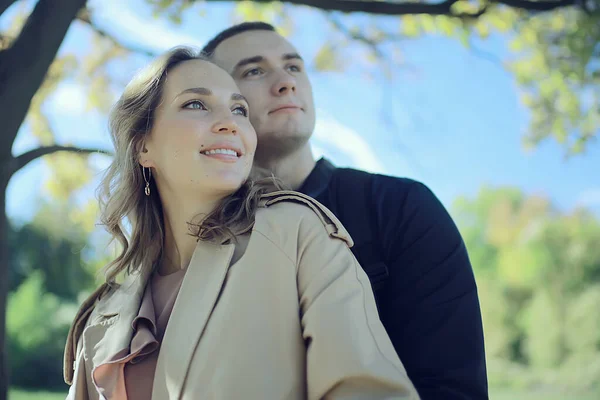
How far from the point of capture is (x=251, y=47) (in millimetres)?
2711

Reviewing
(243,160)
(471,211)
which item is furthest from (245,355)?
(471,211)

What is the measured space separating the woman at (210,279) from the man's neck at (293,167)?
482mm

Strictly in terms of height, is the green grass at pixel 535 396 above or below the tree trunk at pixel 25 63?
below

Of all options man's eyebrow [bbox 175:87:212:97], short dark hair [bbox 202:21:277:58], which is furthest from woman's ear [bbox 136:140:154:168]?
short dark hair [bbox 202:21:277:58]

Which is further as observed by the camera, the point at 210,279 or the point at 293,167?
the point at 293,167

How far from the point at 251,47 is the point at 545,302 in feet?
51.5

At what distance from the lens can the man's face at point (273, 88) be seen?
8.36ft

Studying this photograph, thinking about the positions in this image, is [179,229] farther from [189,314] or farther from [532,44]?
[532,44]

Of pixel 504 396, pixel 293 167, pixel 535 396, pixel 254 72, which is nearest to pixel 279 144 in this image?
pixel 293 167

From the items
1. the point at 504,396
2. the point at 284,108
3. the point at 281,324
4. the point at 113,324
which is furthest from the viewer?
the point at 504,396

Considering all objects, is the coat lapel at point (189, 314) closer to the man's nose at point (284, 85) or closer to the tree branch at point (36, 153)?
the man's nose at point (284, 85)

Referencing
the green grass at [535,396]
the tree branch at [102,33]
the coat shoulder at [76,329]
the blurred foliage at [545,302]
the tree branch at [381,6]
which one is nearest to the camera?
the coat shoulder at [76,329]

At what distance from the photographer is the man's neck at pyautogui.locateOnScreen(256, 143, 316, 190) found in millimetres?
2623

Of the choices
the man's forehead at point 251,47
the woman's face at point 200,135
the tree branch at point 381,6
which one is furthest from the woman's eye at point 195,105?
the tree branch at point 381,6
